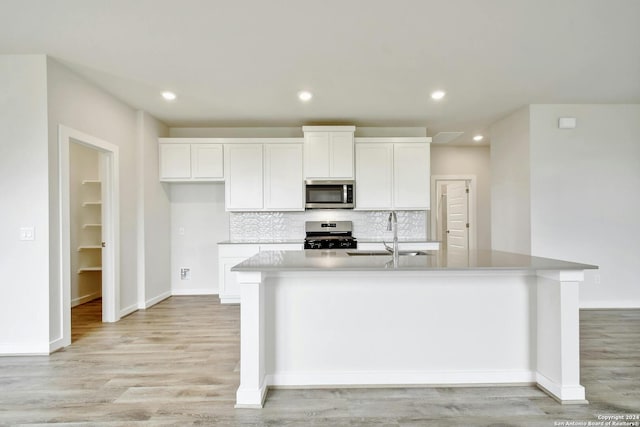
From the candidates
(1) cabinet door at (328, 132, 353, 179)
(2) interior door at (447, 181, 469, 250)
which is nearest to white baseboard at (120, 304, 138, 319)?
(1) cabinet door at (328, 132, 353, 179)

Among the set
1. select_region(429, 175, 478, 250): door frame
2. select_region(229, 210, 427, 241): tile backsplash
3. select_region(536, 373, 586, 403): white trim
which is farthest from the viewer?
select_region(429, 175, 478, 250): door frame

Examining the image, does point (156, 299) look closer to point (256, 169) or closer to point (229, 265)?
point (229, 265)

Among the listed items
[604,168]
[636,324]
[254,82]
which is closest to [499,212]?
[604,168]

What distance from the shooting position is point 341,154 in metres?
4.94

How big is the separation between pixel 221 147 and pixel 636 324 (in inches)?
213

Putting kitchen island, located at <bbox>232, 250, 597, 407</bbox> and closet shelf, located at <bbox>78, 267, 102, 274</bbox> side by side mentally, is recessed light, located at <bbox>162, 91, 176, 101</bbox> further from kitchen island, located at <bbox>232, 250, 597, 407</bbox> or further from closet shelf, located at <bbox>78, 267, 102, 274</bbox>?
closet shelf, located at <bbox>78, 267, 102, 274</bbox>

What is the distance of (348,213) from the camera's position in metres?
5.41

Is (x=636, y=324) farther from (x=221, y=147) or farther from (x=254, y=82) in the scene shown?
(x=221, y=147)

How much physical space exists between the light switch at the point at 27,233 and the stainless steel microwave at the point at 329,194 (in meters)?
3.08

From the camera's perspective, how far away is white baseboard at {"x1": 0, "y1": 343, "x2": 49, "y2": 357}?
3.02 meters

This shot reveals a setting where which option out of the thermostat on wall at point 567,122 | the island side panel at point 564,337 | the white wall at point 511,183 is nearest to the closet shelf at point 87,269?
the island side panel at point 564,337

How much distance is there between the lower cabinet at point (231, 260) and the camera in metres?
4.83

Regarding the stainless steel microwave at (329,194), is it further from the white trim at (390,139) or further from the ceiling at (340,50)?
the ceiling at (340,50)

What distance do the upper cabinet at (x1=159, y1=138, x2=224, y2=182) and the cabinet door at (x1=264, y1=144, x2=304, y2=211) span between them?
2.27ft
